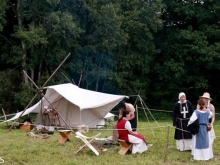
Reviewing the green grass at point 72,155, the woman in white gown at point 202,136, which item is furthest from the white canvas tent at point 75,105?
the woman in white gown at point 202,136

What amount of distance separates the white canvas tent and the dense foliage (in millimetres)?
4127

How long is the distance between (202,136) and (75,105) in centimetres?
539

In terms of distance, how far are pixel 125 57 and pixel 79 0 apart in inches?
137

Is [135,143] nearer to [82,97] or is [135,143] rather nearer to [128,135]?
[128,135]

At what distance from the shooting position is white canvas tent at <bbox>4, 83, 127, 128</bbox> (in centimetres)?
1059

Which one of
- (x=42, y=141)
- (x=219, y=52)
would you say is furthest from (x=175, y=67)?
(x=42, y=141)

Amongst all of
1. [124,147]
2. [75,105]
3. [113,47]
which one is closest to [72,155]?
[124,147]

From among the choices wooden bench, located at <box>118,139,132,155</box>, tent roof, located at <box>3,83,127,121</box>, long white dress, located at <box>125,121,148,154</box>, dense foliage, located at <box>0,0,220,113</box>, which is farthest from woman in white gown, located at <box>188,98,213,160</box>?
dense foliage, located at <box>0,0,220,113</box>

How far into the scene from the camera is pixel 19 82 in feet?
55.4

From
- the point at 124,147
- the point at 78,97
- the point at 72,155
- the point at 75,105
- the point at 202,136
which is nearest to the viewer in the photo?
the point at 202,136

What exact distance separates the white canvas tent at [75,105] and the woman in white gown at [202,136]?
4371 mm

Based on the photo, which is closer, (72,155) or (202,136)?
(202,136)

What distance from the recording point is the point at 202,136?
21.0ft

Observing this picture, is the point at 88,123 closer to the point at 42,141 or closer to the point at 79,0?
the point at 42,141
